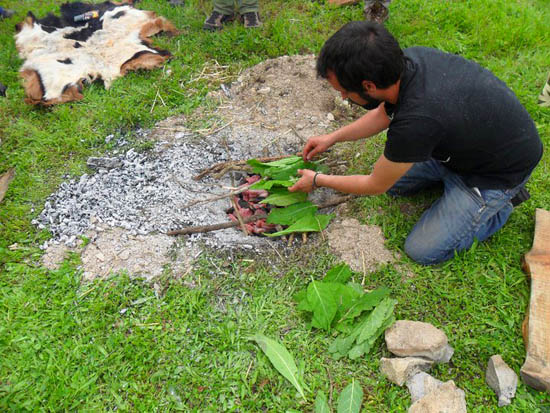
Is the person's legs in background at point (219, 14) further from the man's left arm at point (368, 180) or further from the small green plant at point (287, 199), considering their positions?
the man's left arm at point (368, 180)

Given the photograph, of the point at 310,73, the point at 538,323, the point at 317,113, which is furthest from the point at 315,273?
the point at 310,73

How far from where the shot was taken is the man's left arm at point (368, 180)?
2188mm

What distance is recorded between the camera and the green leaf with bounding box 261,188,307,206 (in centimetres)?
278

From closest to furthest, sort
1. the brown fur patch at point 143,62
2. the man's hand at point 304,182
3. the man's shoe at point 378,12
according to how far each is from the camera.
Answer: the man's hand at point 304,182 < the brown fur patch at point 143,62 < the man's shoe at point 378,12

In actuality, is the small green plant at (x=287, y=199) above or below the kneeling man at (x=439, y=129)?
below

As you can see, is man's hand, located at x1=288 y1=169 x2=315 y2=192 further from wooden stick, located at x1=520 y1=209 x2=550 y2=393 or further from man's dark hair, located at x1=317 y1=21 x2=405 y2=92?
wooden stick, located at x1=520 y1=209 x2=550 y2=393

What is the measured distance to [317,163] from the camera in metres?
3.15

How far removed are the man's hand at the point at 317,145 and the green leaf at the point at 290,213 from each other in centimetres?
41

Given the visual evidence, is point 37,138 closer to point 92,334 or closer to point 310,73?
point 92,334

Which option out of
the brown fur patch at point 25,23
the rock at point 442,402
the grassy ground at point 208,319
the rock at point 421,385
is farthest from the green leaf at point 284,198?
the brown fur patch at point 25,23

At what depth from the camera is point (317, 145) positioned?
2920 mm

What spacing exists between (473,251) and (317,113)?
5.91 ft

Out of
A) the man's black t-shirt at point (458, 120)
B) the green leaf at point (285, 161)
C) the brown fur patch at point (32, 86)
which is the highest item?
the man's black t-shirt at point (458, 120)

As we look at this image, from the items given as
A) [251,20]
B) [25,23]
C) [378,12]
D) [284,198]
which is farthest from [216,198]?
[25,23]
